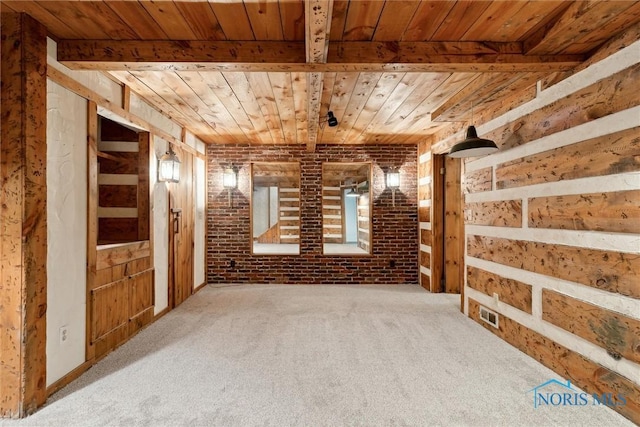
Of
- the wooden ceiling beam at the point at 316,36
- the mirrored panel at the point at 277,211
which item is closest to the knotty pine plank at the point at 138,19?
the wooden ceiling beam at the point at 316,36

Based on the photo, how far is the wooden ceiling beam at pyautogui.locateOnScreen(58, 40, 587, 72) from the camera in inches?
85.9

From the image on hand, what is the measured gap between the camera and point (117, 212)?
342cm

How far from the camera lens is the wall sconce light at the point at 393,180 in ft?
17.9

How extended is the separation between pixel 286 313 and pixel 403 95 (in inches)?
111

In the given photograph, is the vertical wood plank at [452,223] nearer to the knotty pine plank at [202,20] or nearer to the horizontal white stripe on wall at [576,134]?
the horizontal white stripe on wall at [576,134]

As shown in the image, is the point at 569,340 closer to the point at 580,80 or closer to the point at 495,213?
the point at 495,213

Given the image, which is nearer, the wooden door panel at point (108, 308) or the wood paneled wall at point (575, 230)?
the wood paneled wall at point (575, 230)

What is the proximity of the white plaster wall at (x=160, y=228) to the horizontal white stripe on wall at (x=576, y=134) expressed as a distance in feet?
12.2

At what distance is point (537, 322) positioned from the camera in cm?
257

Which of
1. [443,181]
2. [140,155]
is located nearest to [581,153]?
[443,181]

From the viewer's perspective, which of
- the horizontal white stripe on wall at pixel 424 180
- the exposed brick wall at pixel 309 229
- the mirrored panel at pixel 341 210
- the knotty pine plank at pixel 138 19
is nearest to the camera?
the knotty pine plank at pixel 138 19

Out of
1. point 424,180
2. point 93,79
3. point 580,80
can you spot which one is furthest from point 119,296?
point 424,180

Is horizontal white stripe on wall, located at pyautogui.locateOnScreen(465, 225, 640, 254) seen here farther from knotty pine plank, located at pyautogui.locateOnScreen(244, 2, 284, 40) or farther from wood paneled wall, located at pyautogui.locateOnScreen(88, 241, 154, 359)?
wood paneled wall, located at pyautogui.locateOnScreen(88, 241, 154, 359)

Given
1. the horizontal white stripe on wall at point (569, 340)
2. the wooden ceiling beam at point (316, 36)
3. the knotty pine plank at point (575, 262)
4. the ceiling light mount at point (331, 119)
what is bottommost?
the horizontal white stripe on wall at point (569, 340)
